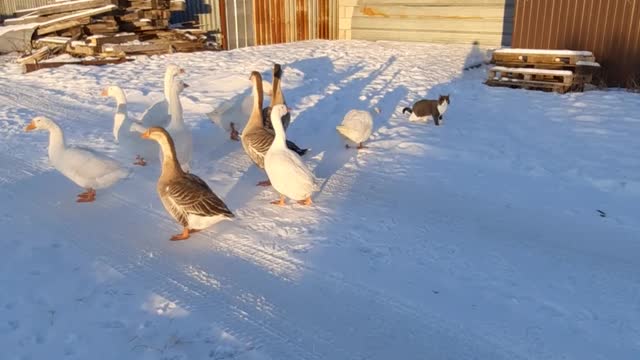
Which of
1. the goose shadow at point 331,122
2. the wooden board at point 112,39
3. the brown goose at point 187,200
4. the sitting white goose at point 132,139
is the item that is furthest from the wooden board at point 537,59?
the wooden board at point 112,39

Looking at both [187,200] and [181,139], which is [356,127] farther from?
[187,200]

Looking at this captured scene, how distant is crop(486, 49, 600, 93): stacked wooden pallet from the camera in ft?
37.4

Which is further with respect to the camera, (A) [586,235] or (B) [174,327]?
(A) [586,235]

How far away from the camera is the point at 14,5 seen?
2761 centimetres

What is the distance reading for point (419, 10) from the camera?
60.0 feet

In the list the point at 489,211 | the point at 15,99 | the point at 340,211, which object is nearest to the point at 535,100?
the point at 489,211

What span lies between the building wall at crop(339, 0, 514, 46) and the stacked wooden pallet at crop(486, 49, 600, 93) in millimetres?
4698

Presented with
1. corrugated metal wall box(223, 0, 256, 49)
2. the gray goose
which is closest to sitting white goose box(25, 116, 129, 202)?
the gray goose

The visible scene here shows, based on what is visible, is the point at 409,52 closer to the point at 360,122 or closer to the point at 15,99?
the point at 360,122

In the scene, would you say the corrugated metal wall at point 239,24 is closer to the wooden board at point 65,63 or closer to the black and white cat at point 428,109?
the wooden board at point 65,63

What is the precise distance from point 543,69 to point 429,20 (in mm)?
7051

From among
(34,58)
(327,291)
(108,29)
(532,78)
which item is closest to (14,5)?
(108,29)

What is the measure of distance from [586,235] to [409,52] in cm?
1206

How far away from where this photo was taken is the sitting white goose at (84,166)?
604 centimetres
